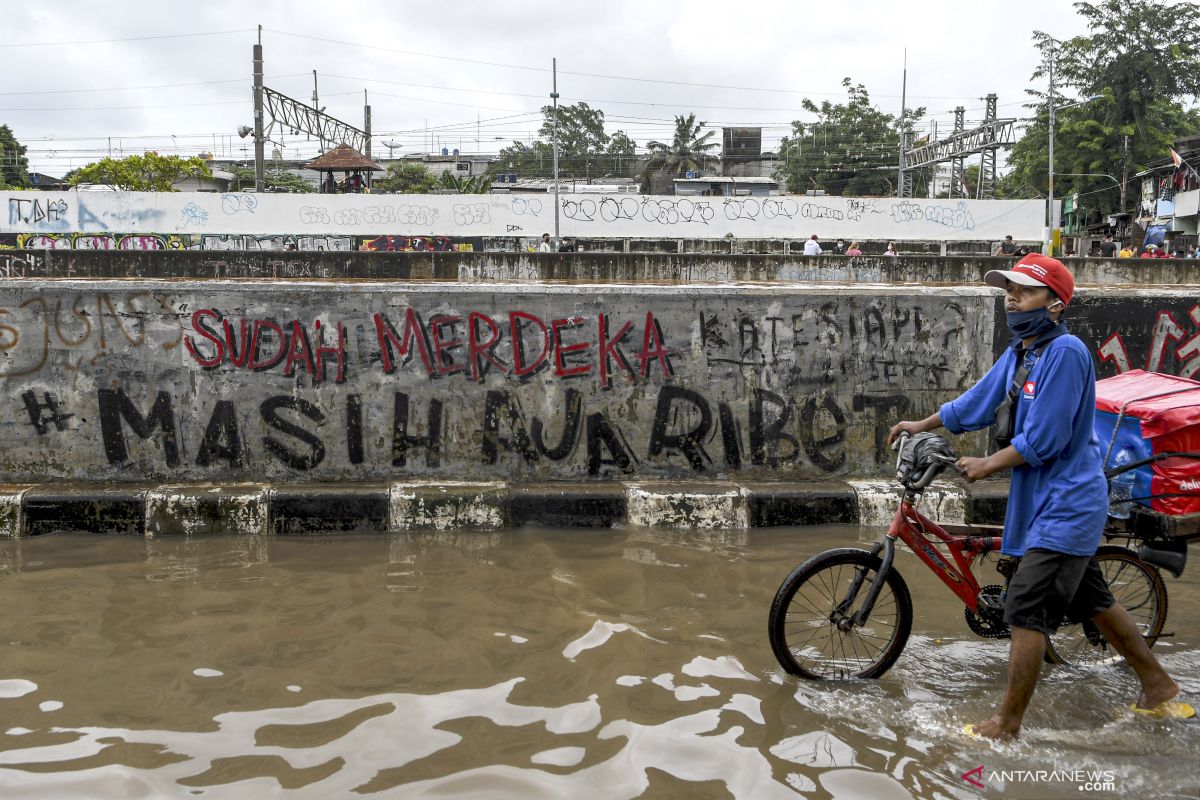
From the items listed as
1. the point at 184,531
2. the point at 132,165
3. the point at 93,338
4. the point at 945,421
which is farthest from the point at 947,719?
the point at 132,165

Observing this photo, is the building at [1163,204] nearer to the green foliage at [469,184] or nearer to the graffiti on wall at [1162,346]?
the green foliage at [469,184]

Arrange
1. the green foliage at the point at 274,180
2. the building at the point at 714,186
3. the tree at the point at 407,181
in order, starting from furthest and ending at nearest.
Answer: the green foliage at the point at 274,180 < the tree at the point at 407,181 < the building at the point at 714,186

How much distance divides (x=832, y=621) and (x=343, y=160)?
39.9 meters

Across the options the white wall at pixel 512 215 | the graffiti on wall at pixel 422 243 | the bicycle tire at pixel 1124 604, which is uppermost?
the white wall at pixel 512 215

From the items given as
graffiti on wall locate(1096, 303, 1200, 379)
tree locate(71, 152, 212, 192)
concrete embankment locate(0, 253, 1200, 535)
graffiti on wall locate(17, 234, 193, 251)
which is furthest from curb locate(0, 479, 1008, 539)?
tree locate(71, 152, 212, 192)

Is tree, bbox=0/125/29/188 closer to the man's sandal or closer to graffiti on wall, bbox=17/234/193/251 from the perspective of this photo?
graffiti on wall, bbox=17/234/193/251

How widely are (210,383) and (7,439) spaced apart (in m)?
1.42

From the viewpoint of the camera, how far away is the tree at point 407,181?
57.5m

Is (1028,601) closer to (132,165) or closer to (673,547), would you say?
(673,547)

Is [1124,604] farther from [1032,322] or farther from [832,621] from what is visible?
[1032,322]

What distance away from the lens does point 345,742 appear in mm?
3418

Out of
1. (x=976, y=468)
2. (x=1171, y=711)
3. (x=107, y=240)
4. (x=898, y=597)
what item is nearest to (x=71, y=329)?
(x=898, y=597)

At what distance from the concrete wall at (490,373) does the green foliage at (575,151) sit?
69010mm

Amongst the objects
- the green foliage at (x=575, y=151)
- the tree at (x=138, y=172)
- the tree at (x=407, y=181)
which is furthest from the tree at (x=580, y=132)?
the tree at (x=138, y=172)
